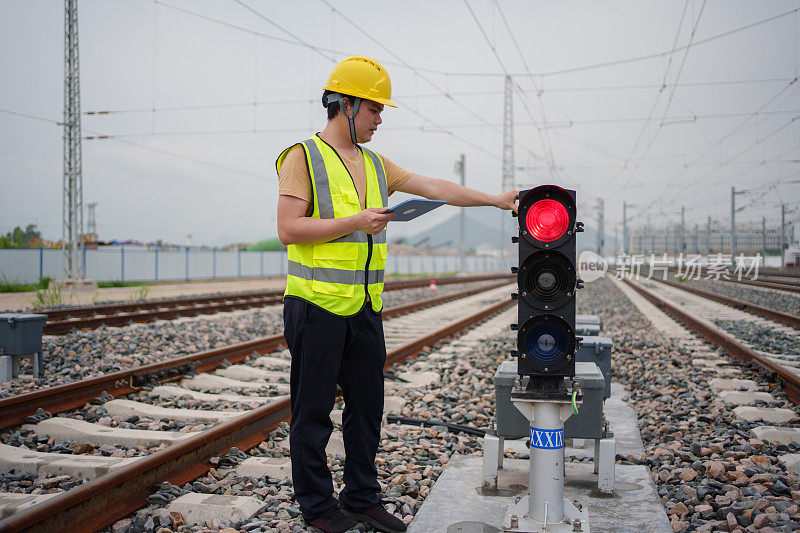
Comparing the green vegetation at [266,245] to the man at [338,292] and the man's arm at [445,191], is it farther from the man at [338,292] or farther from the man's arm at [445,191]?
the man at [338,292]

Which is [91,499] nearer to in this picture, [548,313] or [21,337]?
[548,313]

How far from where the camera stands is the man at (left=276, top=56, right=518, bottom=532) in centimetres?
267

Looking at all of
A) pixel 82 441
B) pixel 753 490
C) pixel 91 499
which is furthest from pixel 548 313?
pixel 82 441

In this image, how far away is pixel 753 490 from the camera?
3.28 metres

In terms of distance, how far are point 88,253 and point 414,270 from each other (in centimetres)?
2815

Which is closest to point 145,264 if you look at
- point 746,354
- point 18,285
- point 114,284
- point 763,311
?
point 114,284

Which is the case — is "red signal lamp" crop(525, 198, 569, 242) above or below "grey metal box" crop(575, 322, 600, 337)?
above

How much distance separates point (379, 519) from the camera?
286 centimetres

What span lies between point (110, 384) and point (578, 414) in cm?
390

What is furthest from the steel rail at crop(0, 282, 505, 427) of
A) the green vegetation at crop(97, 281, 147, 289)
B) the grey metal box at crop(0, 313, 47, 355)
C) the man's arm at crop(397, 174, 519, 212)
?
the green vegetation at crop(97, 281, 147, 289)

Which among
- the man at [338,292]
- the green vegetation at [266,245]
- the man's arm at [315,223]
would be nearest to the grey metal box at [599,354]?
the man at [338,292]

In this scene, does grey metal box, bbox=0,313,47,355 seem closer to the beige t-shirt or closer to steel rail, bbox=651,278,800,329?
the beige t-shirt

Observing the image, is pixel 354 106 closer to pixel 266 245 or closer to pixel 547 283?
pixel 547 283

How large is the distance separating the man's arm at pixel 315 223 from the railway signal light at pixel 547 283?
56 cm
